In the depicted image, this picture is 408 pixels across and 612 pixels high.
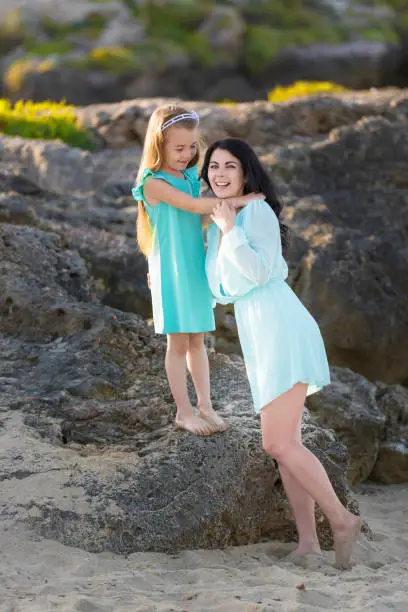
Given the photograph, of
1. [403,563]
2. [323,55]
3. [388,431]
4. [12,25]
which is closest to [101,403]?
[403,563]

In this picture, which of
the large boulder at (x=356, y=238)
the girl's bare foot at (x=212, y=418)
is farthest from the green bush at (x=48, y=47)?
the girl's bare foot at (x=212, y=418)

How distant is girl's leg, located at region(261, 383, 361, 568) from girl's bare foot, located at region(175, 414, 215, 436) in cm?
37

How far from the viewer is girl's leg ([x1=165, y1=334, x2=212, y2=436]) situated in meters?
4.47

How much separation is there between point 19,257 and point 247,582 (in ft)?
8.49

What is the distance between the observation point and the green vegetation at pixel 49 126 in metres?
12.1

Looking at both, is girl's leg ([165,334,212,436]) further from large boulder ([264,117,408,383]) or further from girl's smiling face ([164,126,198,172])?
large boulder ([264,117,408,383])

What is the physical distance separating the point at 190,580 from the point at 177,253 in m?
1.48

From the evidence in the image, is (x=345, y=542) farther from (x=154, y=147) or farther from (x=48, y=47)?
(x=48, y=47)

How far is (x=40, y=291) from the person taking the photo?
5363 millimetres

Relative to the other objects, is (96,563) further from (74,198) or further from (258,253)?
(74,198)

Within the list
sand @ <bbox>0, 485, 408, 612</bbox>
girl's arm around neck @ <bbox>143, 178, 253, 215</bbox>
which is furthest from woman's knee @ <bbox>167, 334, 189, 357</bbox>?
sand @ <bbox>0, 485, 408, 612</bbox>

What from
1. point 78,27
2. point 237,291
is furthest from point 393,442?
point 78,27

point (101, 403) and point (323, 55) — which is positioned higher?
point (323, 55)

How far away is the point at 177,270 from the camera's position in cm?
441
